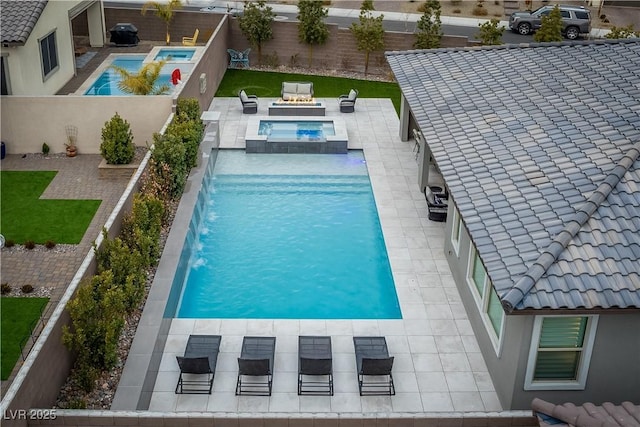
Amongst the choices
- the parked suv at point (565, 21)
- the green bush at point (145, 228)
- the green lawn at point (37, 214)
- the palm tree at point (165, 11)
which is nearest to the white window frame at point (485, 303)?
the green bush at point (145, 228)

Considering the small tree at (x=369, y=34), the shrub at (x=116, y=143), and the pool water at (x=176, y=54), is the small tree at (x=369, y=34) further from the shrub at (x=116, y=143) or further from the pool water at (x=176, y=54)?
the shrub at (x=116, y=143)

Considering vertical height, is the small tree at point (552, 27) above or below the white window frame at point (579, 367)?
above

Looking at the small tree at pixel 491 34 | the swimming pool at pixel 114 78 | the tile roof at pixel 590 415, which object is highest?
the small tree at pixel 491 34

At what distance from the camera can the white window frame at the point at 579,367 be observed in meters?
12.2

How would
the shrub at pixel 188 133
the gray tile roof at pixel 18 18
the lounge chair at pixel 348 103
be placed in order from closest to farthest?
the shrub at pixel 188 133, the gray tile roof at pixel 18 18, the lounge chair at pixel 348 103

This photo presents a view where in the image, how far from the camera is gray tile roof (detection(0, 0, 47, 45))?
977 inches

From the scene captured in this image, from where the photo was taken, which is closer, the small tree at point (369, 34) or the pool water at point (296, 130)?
the pool water at point (296, 130)

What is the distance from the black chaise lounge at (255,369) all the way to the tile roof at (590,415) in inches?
196

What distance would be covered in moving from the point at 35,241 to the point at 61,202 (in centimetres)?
246

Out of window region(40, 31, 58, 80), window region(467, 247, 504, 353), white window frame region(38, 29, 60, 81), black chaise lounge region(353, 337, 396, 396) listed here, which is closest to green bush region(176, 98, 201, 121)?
white window frame region(38, 29, 60, 81)

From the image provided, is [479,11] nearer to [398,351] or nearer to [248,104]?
[248,104]

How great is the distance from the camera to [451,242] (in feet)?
58.8

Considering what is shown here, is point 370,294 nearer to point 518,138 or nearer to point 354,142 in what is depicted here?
point 518,138

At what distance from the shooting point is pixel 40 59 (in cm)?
2738
